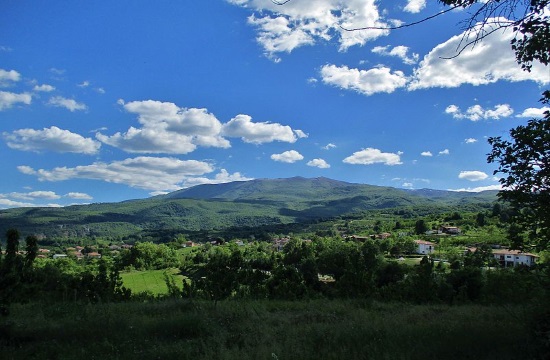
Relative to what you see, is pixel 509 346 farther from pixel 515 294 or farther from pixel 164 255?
pixel 164 255

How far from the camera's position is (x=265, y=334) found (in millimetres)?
6402

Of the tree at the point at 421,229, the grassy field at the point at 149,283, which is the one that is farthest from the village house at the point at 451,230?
the grassy field at the point at 149,283

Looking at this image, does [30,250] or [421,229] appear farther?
[421,229]

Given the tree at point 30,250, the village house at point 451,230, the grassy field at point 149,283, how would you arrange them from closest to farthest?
the tree at point 30,250 < the grassy field at point 149,283 < the village house at point 451,230

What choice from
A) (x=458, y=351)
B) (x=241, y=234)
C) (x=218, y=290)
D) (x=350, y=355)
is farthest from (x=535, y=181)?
(x=241, y=234)

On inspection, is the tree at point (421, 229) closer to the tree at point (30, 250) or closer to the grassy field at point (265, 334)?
the grassy field at point (265, 334)

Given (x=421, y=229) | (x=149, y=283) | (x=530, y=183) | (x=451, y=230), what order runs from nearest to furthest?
(x=530, y=183) < (x=149, y=283) < (x=451, y=230) < (x=421, y=229)

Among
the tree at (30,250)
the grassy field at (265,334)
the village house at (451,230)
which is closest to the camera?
the grassy field at (265,334)

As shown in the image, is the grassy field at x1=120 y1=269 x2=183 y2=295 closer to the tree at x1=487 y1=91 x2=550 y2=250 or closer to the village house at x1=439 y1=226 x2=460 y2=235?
the tree at x1=487 y1=91 x2=550 y2=250

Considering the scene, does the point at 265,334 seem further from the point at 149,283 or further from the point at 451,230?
the point at 451,230

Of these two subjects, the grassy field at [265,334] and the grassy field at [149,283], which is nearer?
the grassy field at [265,334]

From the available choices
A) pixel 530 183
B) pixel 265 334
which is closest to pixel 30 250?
pixel 265 334

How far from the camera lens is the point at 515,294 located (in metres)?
6.90

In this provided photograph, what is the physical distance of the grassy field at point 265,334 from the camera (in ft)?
16.9
